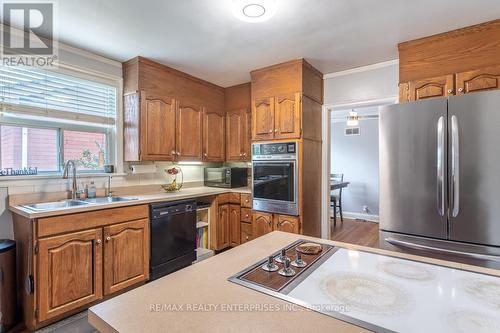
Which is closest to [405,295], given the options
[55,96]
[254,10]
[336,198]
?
[254,10]

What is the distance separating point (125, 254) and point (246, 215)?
154cm

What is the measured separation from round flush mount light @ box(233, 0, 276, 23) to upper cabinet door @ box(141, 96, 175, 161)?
59.3 inches

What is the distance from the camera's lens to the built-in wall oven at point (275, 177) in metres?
2.97

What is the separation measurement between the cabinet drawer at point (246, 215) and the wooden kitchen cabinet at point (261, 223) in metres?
0.14

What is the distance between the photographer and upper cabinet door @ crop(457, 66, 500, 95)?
2104 mm

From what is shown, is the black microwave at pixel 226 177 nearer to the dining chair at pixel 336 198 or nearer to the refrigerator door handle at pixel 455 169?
the dining chair at pixel 336 198

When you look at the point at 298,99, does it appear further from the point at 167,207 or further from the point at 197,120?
the point at 167,207

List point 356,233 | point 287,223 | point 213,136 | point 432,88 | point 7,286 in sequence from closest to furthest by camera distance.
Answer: point 7,286 → point 432,88 → point 287,223 → point 213,136 → point 356,233

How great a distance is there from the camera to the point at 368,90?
3121 mm

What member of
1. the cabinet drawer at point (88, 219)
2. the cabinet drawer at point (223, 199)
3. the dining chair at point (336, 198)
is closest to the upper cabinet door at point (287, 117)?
the cabinet drawer at point (223, 199)

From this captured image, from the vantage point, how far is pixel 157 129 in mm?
3061

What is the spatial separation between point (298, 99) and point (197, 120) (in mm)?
1432

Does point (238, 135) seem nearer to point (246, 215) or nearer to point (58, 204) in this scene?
point (246, 215)

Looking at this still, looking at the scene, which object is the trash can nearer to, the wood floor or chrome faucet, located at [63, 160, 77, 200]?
chrome faucet, located at [63, 160, 77, 200]
